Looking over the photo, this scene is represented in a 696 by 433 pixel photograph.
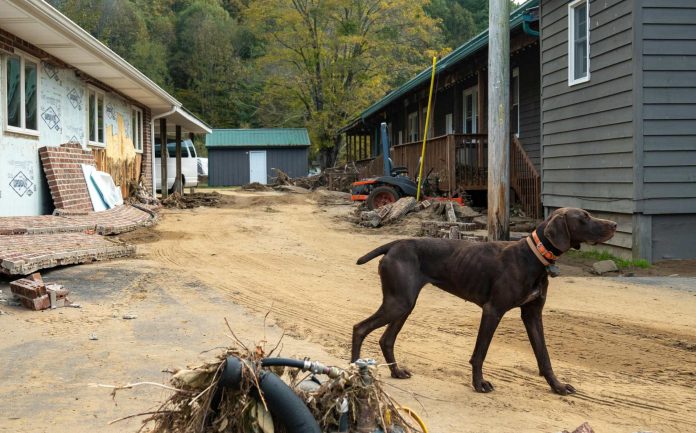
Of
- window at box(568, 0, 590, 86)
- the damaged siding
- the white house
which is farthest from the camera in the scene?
window at box(568, 0, 590, 86)

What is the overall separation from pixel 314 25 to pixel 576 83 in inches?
1166

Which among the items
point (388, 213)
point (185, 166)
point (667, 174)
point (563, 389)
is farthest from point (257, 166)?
point (563, 389)

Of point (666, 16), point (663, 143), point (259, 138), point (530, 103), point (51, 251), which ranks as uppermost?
point (259, 138)

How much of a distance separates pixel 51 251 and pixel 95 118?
8626 mm

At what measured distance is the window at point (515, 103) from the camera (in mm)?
17141

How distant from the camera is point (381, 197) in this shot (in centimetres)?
1738

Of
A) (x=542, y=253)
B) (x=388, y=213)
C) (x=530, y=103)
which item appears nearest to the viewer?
(x=542, y=253)

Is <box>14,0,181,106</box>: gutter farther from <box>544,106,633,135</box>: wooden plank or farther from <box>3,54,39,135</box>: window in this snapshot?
<box>544,106,633,135</box>: wooden plank

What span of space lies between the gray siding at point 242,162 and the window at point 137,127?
20569 mm

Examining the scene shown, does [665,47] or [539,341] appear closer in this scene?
[539,341]

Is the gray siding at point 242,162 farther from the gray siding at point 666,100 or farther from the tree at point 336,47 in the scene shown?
the gray siding at point 666,100

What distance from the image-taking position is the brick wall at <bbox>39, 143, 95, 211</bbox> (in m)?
12.6

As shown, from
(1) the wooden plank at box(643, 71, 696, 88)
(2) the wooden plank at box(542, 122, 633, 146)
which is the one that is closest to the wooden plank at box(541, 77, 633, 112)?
(1) the wooden plank at box(643, 71, 696, 88)

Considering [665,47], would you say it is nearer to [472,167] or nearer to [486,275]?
[472,167]
